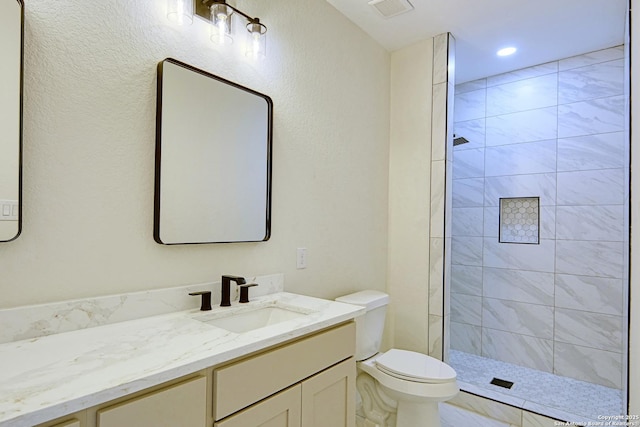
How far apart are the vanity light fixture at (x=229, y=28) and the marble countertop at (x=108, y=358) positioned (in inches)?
47.3

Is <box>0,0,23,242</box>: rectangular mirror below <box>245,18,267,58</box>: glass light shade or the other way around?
below

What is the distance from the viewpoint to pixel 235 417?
1.03m

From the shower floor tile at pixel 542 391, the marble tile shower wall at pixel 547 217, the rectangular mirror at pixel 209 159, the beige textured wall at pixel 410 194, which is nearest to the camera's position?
the rectangular mirror at pixel 209 159

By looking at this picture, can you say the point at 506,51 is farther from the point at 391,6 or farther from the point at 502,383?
the point at 502,383

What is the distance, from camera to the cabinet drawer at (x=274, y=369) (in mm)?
1008

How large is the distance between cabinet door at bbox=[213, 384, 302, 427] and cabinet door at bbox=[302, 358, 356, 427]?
1.9 inches

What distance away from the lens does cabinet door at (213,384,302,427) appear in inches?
40.8

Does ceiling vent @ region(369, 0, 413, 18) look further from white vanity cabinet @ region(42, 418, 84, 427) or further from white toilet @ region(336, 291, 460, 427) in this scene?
white vanity cabinet @ region(42, 418, 84, 427)

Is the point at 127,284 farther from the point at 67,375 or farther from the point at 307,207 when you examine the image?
the point at 307,207

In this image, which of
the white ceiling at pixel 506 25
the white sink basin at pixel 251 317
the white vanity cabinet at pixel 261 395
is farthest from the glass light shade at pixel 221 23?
the white vanity cabinet at pixel 261 395

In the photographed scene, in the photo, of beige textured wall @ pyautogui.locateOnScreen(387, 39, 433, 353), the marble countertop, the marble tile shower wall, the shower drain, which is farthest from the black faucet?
the marble tile shower wall

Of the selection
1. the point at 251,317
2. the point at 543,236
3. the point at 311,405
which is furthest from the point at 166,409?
the point at 543,236

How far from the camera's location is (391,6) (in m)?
2.21

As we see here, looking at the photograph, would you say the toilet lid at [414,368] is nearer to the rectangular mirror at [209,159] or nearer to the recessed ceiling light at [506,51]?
the rectangular mirror at [209,159]
